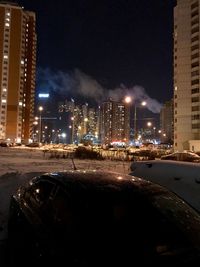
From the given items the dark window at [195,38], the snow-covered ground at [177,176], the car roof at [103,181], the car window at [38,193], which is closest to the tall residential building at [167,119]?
the dark window at [195,38]

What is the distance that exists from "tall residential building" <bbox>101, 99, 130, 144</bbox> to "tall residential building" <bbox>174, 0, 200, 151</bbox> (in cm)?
6752

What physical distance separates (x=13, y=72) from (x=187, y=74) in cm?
7798

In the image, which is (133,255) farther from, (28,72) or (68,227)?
(28,72)

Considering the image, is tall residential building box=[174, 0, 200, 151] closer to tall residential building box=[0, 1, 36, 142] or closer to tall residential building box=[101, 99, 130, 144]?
tall residential building box=[101, 99, 130, 144]

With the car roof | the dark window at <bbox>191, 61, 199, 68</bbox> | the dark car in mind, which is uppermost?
the dark window at <bbox>191, 61, 199, 68</bbox>

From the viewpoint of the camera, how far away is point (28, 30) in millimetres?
156250

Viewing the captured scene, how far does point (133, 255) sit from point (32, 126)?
160854mm

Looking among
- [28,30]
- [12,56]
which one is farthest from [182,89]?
[28,30]

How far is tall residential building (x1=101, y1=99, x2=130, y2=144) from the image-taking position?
164 meters

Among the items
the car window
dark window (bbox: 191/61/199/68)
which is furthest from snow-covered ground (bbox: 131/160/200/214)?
dark window (bbox: 191/61/199/68)

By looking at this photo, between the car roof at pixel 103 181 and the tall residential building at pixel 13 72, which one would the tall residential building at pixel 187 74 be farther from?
the car roof at pixel 103 181

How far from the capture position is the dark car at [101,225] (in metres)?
3.29

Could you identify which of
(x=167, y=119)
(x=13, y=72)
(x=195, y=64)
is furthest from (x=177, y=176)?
(x=167, y=119)

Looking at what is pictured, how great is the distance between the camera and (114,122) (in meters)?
168
